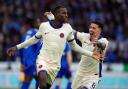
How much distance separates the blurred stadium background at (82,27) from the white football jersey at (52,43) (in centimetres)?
1071

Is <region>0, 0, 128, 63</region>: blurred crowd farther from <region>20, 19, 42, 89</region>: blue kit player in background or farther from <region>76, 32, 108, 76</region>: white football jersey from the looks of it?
<region>76, 32, 108, 76</region>: white football jersey

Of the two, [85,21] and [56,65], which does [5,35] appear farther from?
[56,65]

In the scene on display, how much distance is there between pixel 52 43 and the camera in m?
11.3

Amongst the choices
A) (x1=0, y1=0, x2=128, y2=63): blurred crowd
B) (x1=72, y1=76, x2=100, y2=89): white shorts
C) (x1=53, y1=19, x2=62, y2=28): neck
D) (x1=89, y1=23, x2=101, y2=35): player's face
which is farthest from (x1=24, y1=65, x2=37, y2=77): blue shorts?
(x1=0, y1=0, x2=128, y2=63): blurred crowd

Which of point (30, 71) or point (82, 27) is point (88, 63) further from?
point (82, 27)

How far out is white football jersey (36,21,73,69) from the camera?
1128 cm

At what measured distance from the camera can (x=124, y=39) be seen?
81.4 feet

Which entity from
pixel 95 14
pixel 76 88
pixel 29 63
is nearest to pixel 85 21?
pixel 95 14

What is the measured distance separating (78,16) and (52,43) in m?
14.9

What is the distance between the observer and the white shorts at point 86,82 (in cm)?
1183

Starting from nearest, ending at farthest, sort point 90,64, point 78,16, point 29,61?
point 90,64
point 29,61
point 78,16

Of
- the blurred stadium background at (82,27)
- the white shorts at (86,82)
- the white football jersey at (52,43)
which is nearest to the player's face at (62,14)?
the white football jersey at (52,43)

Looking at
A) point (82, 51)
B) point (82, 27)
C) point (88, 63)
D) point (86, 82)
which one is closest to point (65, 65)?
point (88, 63)

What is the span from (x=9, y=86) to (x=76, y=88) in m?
10.7
